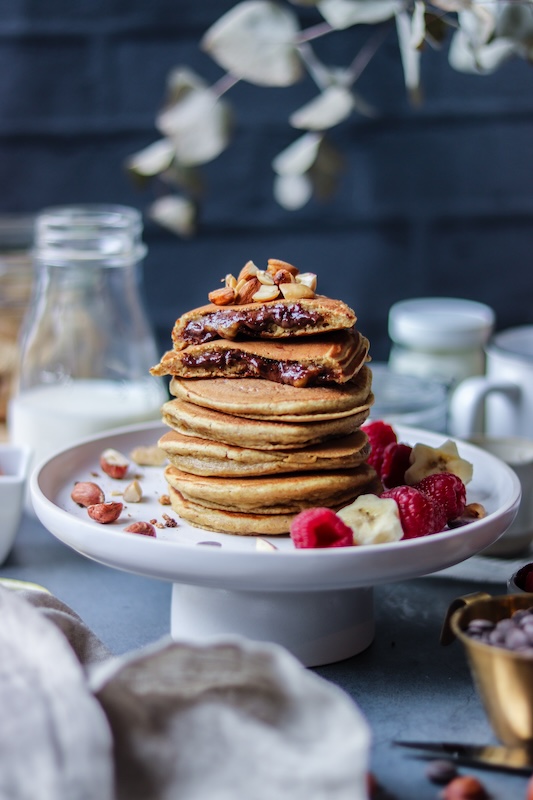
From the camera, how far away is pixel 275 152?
82.7 inches

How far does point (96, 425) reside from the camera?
1.38 meters

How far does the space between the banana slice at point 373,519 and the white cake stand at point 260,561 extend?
1.3 inches

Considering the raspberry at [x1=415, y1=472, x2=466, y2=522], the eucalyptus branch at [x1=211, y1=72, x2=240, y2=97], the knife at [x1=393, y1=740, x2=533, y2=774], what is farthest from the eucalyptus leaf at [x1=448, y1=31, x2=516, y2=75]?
the knife at [x1=393, y1=740, x2=533, y2=774]

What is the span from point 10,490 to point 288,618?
0.40 metres

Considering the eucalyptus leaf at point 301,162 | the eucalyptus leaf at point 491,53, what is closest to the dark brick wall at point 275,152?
the eucalyptus leaf at point 301,162

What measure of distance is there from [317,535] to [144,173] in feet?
2.80

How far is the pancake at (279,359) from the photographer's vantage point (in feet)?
3.09

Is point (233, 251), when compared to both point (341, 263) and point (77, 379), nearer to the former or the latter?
point (341, 263)

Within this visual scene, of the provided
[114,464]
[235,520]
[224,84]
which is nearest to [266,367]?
[235,520]

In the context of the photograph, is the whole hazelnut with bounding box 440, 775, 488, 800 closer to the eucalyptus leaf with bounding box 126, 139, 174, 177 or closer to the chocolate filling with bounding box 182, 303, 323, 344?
the chocolate filling with bounding box 182, 303, 323, 344

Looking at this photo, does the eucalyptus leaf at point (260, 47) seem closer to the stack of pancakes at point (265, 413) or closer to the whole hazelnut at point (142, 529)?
the stack of pancakes at point (265, 413)

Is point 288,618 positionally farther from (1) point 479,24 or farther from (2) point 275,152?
(2) point 275,152

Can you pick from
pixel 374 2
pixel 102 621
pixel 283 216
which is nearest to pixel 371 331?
pixel 283 216

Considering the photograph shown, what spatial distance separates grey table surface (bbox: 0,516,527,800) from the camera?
2.60 ft
